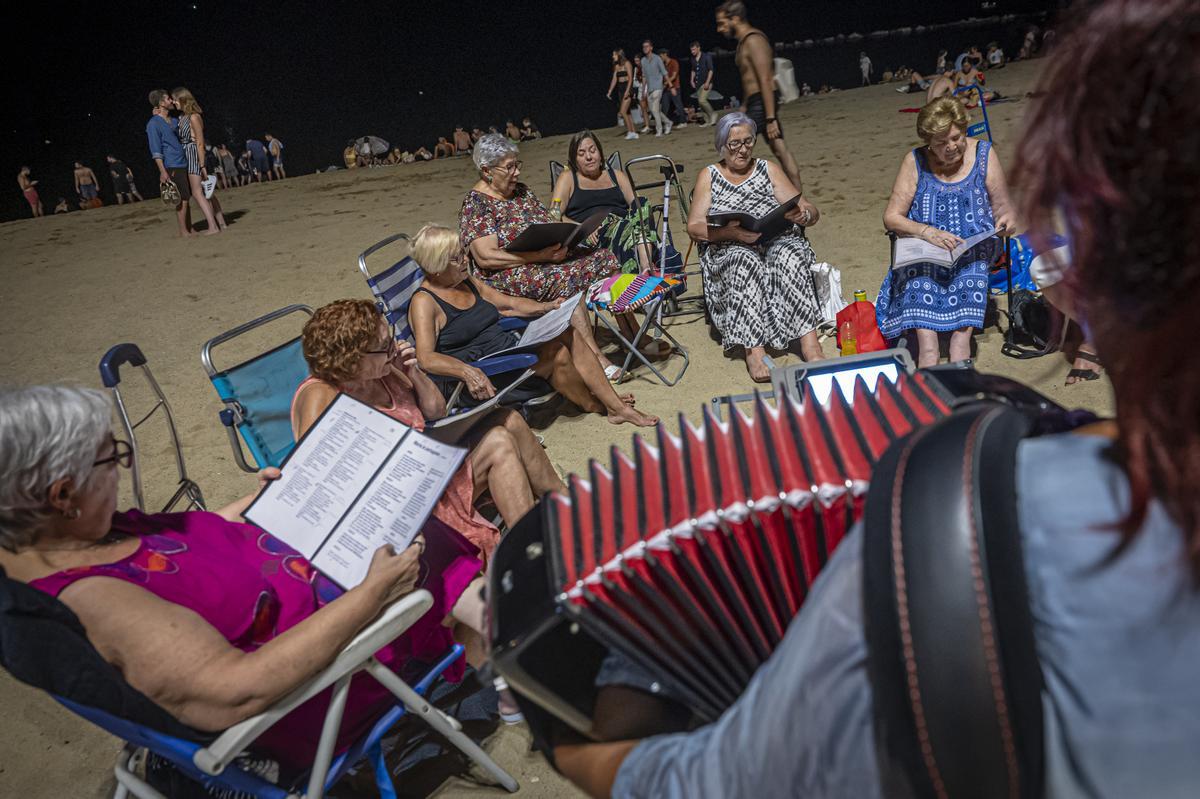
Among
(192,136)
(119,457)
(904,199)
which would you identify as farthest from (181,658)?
(192,136)

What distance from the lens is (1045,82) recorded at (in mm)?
577

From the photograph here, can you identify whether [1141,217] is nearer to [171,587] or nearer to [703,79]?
[171,587]

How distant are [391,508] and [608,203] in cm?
401

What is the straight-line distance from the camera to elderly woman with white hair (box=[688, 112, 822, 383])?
4473mm

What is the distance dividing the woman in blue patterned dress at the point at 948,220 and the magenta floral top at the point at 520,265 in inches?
70.8

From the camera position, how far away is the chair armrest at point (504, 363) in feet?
12.4

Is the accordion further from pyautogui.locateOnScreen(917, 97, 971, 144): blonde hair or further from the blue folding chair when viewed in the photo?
pyautogui.locateOnScreen(917, 97, 971, 144): blonde hair

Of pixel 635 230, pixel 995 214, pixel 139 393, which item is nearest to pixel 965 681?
pixel 995 214

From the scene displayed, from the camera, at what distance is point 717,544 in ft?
3.21

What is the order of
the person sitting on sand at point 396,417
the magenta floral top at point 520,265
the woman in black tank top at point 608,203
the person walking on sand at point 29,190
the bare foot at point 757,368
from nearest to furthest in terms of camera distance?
the person sitting on sand at point 396,417, the bare foot at point 757,368, the magenta floral top at point 520,265, the woman in black tank top at point 608,203, the person walking on sand at point 29,190

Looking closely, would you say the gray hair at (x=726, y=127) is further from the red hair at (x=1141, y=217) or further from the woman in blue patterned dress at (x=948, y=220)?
the red hair at (x=1141, y=217)

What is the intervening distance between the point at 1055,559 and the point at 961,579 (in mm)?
66

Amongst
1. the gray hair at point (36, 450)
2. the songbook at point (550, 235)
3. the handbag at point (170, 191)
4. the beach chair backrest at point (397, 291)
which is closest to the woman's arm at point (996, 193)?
the songbook at point (550, 235)

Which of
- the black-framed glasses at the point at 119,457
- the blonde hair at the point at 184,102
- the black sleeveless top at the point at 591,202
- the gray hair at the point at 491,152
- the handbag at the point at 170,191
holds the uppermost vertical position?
the blonde hair at the point at 184,102
